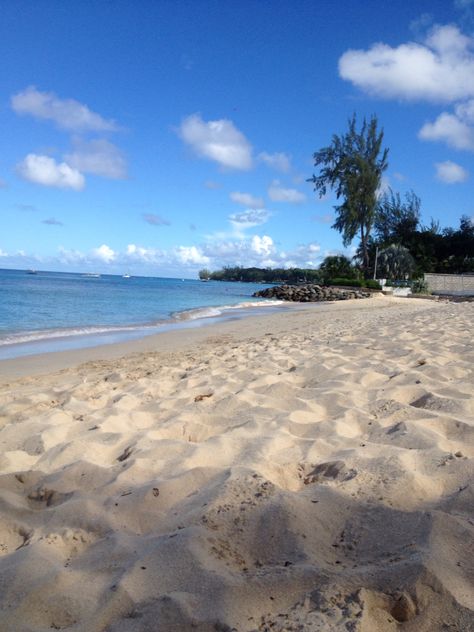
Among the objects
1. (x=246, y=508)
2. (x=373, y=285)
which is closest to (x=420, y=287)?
(x=373, y=285)

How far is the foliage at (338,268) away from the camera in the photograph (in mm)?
40697

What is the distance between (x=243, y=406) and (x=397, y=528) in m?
1.92

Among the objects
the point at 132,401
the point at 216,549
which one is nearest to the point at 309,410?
the point at 132,401

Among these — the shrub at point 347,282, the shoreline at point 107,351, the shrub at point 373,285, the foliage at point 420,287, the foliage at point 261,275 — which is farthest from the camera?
the foliage at point 261,275

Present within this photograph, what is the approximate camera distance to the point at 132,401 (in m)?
3.98

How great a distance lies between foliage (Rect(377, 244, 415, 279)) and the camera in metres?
39.7

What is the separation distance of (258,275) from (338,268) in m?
68.8

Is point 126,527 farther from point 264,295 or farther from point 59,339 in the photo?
point 264,295

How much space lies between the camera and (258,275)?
362 ft

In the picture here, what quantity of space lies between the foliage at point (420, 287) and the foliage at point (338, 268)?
6241 mm

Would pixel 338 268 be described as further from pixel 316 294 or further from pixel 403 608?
pixel 403 608

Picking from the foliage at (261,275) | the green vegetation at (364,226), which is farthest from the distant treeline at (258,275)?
the green vegetation at (364,226)

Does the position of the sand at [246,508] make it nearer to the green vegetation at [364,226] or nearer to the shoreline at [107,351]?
the shoreline at [107,351]

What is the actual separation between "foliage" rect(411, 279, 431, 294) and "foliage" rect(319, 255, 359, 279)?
20.5 ft
